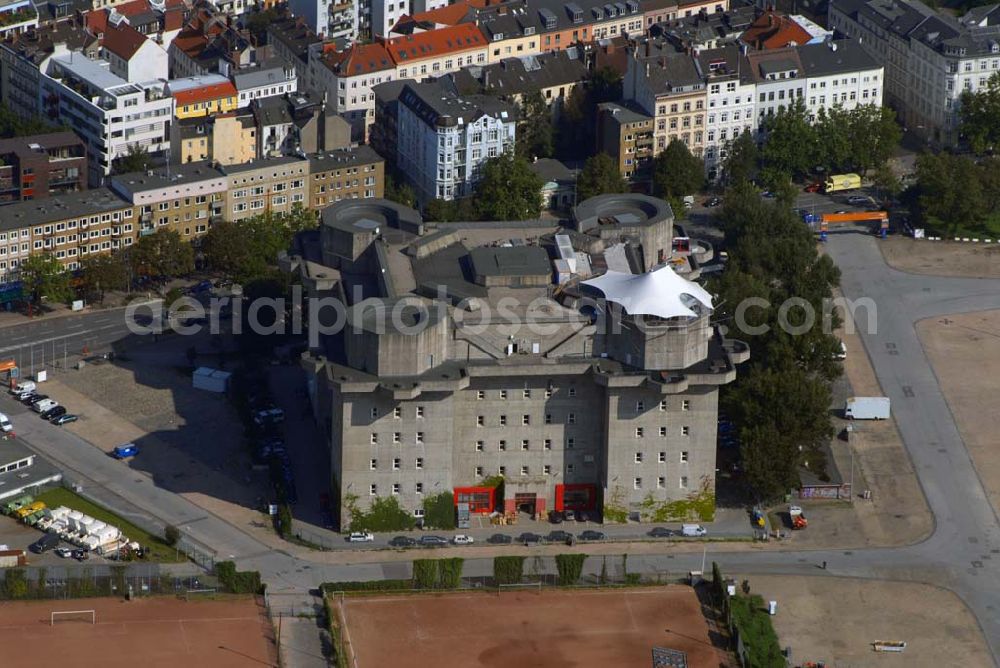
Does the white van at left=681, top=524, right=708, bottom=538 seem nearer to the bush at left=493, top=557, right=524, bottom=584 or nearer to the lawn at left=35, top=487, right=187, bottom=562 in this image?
the bush at left=493, top=557, right=524, bottom=584

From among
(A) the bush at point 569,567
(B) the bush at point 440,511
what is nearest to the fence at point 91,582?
(B) the bush at point 440,511

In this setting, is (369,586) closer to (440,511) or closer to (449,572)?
(449,572)

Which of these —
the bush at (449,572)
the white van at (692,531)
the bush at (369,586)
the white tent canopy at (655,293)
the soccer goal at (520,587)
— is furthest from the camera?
the white van at (692,531)

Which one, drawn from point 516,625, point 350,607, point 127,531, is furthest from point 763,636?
point 127,531

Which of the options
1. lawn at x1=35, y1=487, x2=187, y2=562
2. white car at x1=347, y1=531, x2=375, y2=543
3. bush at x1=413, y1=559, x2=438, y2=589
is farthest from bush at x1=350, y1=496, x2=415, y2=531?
lawn at x1=35, y1=487, x2=187, y2=562

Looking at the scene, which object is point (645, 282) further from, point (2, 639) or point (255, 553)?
point (2, 639)

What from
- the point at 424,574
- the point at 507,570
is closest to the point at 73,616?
the point at 424,574

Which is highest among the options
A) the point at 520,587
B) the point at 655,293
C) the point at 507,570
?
the point at 655,293

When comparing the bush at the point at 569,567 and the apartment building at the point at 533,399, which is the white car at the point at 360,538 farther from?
the bush at the point at 569,567
